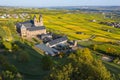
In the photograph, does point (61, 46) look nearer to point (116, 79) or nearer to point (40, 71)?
point (40, 71)

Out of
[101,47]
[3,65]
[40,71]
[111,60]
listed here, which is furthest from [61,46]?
[3,65]

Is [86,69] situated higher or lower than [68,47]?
higher

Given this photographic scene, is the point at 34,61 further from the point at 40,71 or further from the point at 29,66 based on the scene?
the point at 40,71

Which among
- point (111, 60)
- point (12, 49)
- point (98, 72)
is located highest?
point (98, 72)

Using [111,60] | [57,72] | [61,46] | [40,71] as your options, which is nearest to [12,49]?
[40,71]

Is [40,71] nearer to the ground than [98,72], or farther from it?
nearer to the ground

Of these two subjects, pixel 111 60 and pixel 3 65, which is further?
pixel 111 60

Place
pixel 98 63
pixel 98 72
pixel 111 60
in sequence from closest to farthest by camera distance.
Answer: pixel 98 72 < pixel 98 63 < pixel 111 60

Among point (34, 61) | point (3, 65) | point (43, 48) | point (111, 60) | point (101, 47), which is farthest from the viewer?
point (101, 47)

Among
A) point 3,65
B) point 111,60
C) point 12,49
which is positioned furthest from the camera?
point 111,60
